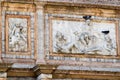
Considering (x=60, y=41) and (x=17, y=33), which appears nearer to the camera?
(x=17, y=33)

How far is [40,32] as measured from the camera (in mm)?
13281

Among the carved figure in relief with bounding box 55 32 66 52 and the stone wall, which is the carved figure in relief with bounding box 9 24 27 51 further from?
the carved figure in relief with bounding box 55 32 66 52

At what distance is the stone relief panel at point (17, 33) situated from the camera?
13047mm

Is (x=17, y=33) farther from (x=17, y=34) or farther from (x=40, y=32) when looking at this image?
(x=40, y=32)

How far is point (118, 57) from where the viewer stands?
13.8m

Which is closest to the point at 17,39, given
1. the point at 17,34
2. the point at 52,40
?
the point at 17,34

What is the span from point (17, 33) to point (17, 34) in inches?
1.2

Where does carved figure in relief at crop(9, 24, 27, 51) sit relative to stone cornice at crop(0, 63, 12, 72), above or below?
above

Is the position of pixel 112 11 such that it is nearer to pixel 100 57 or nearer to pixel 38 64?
pixel 100 57

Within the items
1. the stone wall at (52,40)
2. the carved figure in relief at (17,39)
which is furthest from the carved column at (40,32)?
the carved figure in relief at (17,39)

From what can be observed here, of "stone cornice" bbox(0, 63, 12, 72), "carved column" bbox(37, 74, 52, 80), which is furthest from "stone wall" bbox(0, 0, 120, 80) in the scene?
"stone cornice" bbox(0, 63, 12, 72)

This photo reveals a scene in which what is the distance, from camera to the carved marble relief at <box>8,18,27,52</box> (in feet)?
42.8

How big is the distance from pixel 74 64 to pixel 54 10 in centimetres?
156

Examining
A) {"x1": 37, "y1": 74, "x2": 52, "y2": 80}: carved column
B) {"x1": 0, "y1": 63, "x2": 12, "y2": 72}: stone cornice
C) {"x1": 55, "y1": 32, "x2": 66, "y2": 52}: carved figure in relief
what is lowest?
{"x1": 37, "y1": 74, "x2": 52, "y2": 80}: carved column
